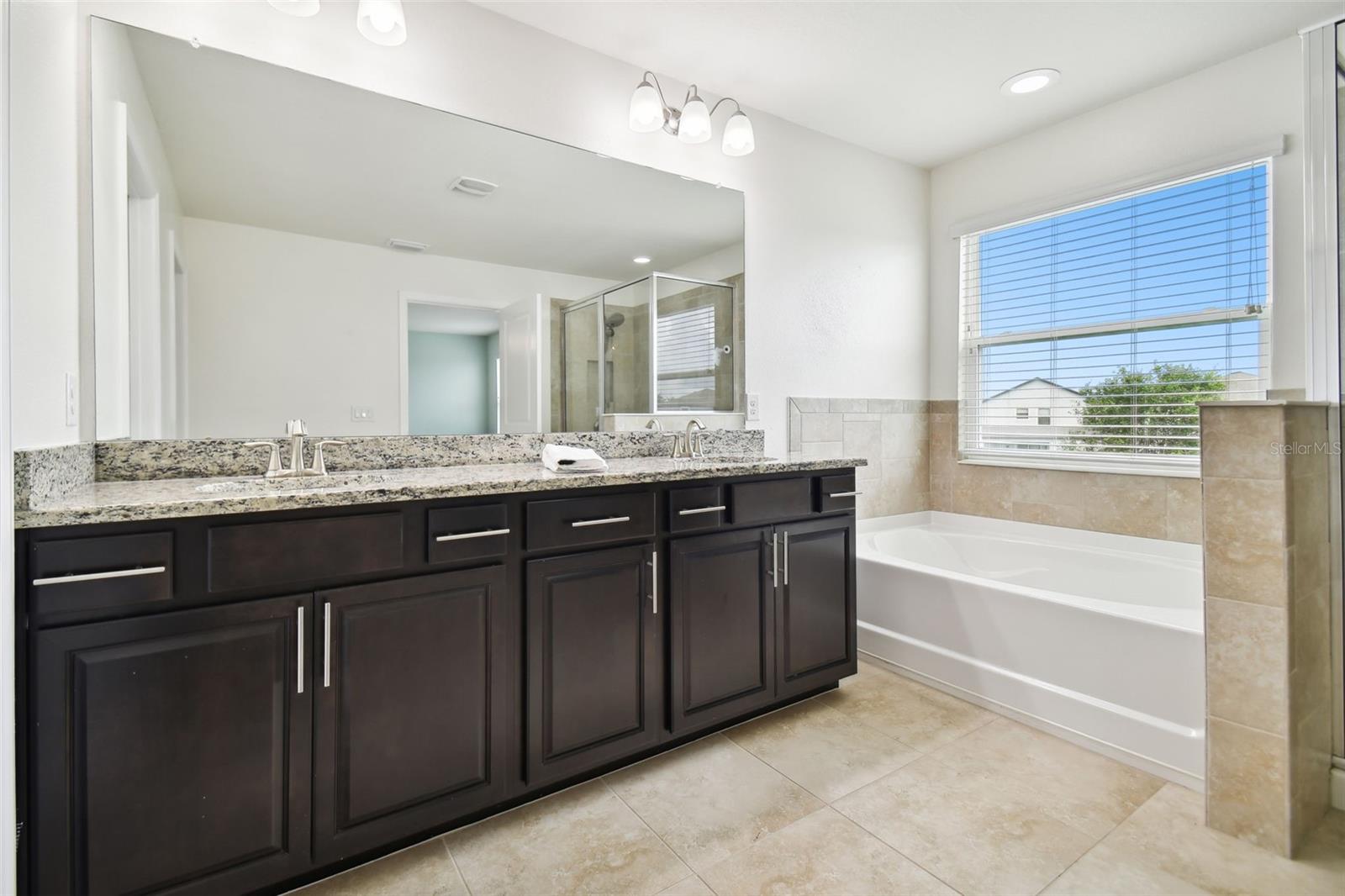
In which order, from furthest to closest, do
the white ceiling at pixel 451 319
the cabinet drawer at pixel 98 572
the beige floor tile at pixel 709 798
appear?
the white ceiling at pixel 451 319 → the beige floor tile at pixel 709 798 → the cabinet drawer at pixel 98 572

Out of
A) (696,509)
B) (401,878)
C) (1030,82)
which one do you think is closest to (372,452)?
(696,509)

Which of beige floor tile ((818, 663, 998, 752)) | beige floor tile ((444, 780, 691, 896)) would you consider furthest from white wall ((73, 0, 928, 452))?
beige floor tile ((444, 780, 691, 896))

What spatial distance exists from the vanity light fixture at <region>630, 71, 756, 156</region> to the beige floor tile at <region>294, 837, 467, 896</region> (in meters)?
2.42

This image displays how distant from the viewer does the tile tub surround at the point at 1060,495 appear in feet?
8.93

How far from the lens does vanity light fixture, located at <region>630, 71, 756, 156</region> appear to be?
7.71 ft

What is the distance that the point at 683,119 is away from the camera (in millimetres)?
2416

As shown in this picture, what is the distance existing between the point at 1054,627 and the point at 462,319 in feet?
7.50

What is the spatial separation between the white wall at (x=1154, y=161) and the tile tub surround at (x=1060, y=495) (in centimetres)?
36

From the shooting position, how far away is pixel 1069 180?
3.04 metres

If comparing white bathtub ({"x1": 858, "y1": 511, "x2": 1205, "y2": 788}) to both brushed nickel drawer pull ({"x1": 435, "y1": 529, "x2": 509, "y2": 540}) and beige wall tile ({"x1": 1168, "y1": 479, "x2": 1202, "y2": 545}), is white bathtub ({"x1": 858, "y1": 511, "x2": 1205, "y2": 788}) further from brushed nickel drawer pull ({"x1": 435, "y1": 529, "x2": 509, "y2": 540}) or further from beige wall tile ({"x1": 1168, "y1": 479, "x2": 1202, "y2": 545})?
brushed nickel drawer pull ({"x1": 435, "y1": 529, "x2": 509, "y2": 540})

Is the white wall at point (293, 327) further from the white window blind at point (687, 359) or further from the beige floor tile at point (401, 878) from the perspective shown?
the beige floor tile at point (401, 878)

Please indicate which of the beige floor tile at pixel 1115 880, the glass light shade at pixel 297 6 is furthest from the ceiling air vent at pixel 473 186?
the beige floor tile at pixel 1115 880

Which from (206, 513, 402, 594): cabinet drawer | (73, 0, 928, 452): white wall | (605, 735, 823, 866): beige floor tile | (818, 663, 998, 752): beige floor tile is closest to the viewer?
(206, 513, 402, 594): cabinet drawer

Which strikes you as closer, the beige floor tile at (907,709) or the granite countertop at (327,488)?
the granite countertop at (327,488)
